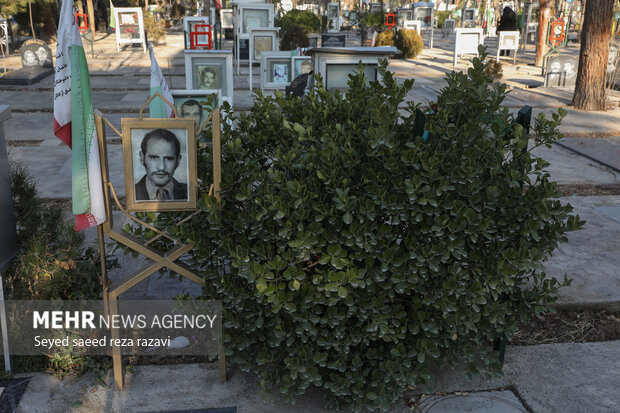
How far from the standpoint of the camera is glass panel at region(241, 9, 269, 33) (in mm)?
20641

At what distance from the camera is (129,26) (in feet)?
81.2

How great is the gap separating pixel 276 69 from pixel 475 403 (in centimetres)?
1057

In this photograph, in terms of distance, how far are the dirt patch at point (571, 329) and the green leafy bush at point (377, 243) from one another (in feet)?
2.72

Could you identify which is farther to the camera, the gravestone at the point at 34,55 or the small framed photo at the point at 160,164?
the gravestone at the point at 34,55

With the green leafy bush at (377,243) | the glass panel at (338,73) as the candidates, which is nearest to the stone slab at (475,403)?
the green leafy bush at (377,243)

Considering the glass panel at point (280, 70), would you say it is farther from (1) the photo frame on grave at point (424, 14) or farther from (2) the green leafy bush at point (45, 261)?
(1) the photo frame on grave at point (424, 14)

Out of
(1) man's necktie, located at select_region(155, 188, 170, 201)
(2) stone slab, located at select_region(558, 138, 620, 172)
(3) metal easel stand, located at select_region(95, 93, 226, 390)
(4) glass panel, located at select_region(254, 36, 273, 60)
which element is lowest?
(2) stone slab, located at select_region(558, 138, 620, 172)

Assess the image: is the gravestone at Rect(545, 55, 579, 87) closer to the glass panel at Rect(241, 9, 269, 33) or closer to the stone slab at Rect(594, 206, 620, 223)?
the glass panel at Rect(241, 9, 269, 33)

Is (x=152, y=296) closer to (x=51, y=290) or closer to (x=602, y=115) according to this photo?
(x=51, y=290)

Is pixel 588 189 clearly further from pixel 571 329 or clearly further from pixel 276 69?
pixel 276 69

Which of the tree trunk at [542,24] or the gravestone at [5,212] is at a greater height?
the tree trunk at [542,24]

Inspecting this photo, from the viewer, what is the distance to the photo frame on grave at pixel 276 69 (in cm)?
1338

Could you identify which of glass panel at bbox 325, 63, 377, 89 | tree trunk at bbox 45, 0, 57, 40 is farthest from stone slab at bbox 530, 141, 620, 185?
tree trunk at bbox 45, 0, 57, 40

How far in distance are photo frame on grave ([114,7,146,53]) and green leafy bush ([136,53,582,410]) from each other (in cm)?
2239
